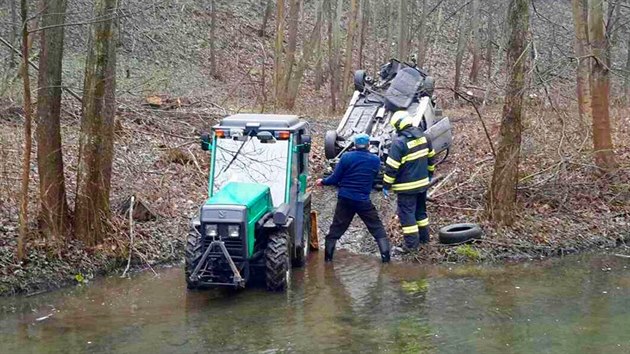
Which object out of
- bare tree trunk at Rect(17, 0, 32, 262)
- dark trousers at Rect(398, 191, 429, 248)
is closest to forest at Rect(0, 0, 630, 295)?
bare tree trunk at Rect(17, 0, 32, 262)

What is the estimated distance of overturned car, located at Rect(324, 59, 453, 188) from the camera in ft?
49.9

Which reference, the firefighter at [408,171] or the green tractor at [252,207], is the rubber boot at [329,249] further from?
the firefighter at [408,171]

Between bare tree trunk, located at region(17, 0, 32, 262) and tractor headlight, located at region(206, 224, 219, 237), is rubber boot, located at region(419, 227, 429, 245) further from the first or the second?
bare tree trunk, located at region(17, 0, 32, 262)

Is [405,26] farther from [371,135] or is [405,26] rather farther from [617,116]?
[371,135]

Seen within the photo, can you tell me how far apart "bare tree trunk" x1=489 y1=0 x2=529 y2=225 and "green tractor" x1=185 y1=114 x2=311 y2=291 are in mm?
3246

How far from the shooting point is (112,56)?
10.5 m

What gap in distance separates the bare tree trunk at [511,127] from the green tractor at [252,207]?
325 centimetres

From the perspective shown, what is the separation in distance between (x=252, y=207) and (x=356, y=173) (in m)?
2.24

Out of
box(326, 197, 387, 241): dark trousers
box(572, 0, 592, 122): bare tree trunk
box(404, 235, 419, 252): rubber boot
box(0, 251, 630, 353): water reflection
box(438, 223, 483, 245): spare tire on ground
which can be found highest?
box(572, 0, 592, 122): bare tree trunk

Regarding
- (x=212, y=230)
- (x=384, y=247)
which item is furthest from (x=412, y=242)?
(x=212, y=230)

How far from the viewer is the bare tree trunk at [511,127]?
38.4 feet

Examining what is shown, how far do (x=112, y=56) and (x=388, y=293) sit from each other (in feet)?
16.2

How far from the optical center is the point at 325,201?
1468 cm

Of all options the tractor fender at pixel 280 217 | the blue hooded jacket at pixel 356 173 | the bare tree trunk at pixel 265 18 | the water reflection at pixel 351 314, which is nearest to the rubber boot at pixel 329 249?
the water reflection at pixel 351 314
